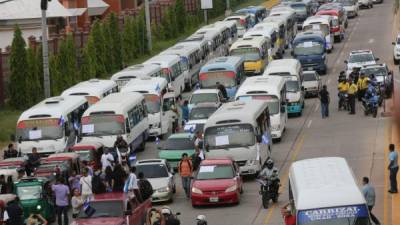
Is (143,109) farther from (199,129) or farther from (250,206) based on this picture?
(250,206)

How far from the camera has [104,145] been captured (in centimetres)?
4412

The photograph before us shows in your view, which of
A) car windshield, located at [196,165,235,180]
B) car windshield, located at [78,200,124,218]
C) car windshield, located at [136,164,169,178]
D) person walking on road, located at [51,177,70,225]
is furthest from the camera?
car windshield, located at [136,164,169,178]

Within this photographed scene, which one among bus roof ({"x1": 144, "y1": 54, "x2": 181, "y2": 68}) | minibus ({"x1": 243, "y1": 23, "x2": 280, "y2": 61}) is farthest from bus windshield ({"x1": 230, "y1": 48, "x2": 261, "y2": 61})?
bus roof ({"x1": 144, "y1": 54, "x2": 181, "y2": 68})

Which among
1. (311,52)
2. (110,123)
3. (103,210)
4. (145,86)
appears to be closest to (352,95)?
(145,86)

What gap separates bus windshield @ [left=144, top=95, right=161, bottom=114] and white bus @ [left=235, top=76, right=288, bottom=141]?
167 inches

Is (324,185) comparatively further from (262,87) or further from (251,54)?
(251,54)

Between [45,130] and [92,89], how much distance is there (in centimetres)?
787

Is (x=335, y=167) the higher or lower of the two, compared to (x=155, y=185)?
higher

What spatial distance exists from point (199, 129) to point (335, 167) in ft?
64.0

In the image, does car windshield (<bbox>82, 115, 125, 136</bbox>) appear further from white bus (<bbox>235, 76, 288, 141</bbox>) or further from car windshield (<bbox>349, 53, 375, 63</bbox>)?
car windshield (<bbox>349, 53, 375, 63</bbox>)

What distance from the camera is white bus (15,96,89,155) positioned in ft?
145

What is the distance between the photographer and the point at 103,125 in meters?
45.2

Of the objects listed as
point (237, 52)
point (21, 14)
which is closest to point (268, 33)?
point (237, 52)

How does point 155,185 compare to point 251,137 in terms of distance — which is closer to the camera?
point 155,185
